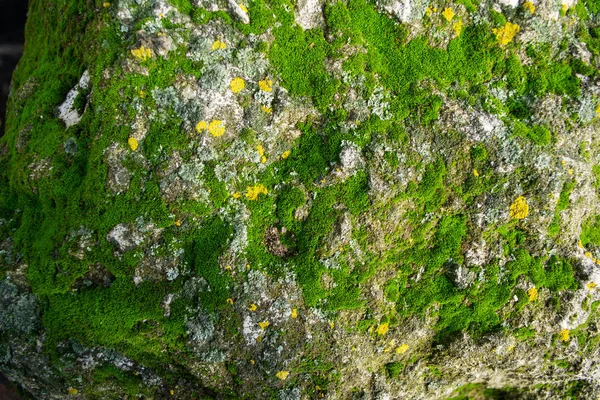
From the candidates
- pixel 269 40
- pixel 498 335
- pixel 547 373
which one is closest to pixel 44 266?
pixel 269 40

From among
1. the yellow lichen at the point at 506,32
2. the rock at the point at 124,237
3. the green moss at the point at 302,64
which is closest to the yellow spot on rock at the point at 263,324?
the rock at the point at 124,237

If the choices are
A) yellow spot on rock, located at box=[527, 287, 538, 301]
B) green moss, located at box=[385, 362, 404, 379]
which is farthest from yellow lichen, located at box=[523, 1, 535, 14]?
green moss, located at box=[385, 362, 404, 379]

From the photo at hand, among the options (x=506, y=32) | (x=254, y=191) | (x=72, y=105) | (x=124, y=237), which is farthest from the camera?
(x=506, y=32)

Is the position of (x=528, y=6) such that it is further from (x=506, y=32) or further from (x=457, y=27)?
(x=457, y=27)

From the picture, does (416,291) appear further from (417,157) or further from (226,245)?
(226,245)

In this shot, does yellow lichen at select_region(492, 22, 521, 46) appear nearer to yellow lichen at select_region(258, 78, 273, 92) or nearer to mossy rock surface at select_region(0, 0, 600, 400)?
mossy rock surface at select_region(0, 0, 600, 400)

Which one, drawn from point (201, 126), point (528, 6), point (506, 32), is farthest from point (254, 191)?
point (528, 6)
